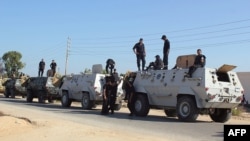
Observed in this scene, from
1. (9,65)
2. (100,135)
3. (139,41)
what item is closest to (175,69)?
(139,41)

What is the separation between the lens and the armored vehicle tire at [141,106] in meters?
19.2

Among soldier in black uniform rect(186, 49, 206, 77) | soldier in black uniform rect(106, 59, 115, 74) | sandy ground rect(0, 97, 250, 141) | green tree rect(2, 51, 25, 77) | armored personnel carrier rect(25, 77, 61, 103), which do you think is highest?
green tree rect(2, 51, 25, 77)

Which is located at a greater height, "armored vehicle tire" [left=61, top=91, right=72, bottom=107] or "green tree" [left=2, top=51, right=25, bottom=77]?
"green tree" [left=2, top=51, right=25, bottom=77]

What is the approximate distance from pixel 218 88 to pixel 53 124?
21.2 ft

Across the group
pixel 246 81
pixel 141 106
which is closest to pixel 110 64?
pixel 141 106

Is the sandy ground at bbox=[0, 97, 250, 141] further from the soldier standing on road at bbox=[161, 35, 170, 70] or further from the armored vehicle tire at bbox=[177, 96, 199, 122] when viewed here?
the soldier standing on road at bbox=[161, 35, 170, 70]

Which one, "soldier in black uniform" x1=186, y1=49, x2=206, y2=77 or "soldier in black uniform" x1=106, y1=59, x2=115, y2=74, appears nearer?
"soldier in black uniform" x1=186, y1=49, x2=206, y2=77

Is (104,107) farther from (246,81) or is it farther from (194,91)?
(246,81)

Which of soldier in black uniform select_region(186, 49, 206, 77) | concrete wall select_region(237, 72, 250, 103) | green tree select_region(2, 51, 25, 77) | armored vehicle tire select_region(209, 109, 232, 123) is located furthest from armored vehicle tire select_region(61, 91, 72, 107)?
green tree select_region(2, 51, 25, 77)

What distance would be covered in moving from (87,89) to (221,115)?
8.23m

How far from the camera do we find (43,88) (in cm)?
3056

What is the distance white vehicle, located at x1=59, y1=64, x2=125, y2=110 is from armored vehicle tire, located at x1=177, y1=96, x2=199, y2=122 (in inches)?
227

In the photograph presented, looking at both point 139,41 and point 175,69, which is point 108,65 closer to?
point 139,41

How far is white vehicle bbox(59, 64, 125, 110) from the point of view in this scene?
22.7 m
